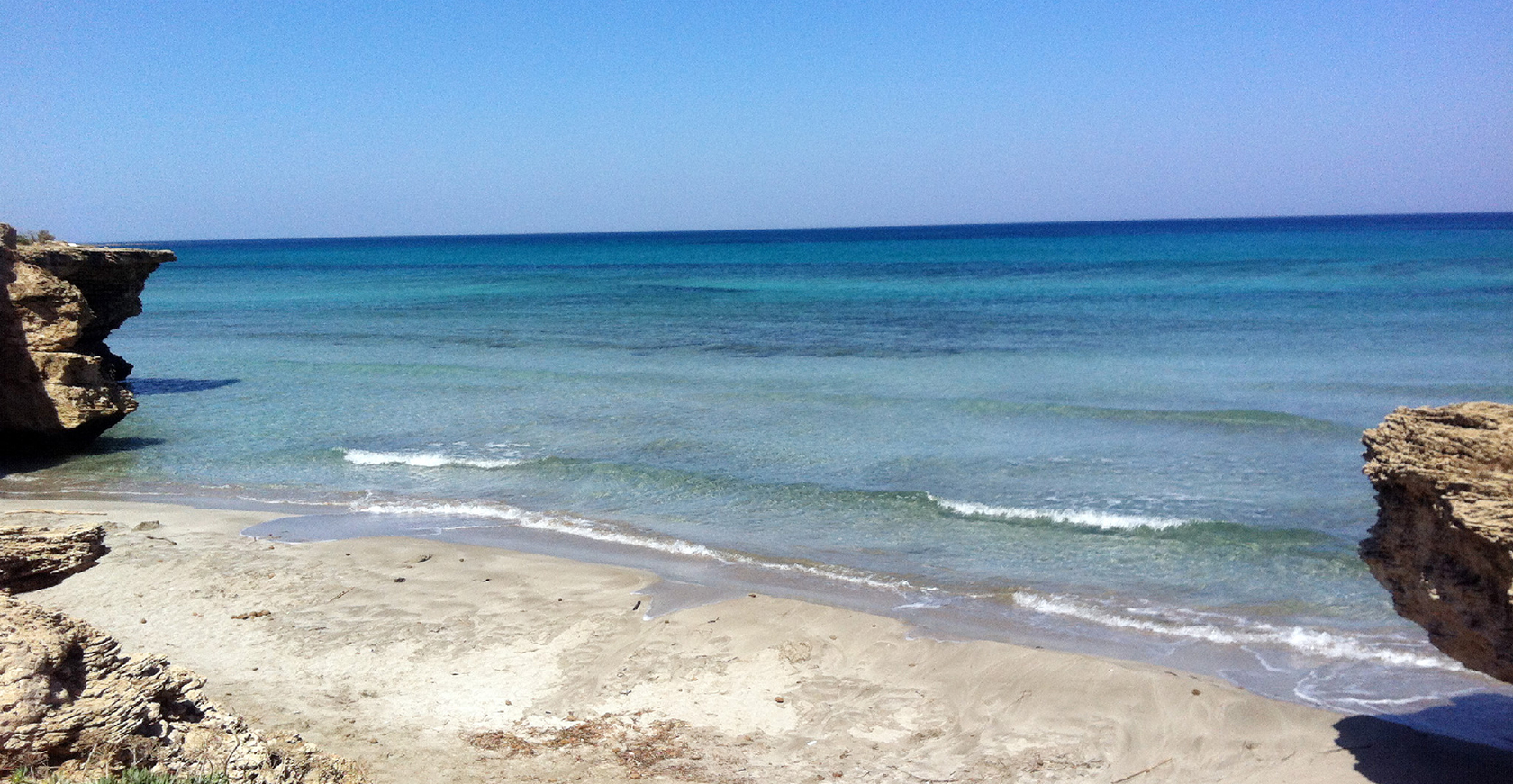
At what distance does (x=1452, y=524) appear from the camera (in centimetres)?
511

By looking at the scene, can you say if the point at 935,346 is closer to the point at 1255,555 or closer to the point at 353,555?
Result: the point at 1255,555

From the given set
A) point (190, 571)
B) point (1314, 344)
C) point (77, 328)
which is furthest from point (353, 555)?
point (1314, 344)

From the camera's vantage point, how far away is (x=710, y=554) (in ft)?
34.6

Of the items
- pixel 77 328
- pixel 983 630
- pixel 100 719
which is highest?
pixel 77 328

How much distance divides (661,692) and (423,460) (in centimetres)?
889

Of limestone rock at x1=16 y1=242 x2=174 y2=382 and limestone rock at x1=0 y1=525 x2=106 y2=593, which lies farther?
limestone rock at x1=16 y1=242 x2=174 y2=382

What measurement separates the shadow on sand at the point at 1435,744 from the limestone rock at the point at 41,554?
725cm

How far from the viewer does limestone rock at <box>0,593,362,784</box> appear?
394cm

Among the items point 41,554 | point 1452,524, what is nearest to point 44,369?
point 41,554

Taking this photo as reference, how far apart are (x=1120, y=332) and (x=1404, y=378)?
938 centimetres

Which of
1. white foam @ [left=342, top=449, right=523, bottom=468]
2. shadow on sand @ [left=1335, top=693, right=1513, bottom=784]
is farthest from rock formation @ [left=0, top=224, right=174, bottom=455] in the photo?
shadow on sand @ [left=1335, top=693, right=1513, bottom=784]

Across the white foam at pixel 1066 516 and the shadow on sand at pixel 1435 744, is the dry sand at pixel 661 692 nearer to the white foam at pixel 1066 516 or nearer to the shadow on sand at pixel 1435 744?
the shadow on sand at pixel 1435 744

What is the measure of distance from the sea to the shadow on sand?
0.06 meters

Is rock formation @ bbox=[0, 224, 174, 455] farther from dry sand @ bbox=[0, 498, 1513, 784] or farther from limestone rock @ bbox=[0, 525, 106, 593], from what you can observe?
limestone rock @ bbox=[0, 525, 106, 593]
